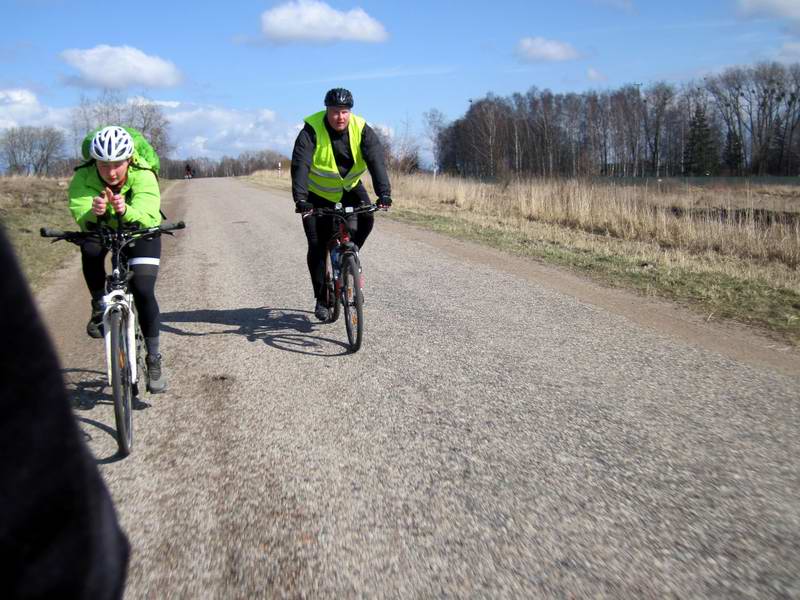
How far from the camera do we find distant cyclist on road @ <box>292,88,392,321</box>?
5.96m

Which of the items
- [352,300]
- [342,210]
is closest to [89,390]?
[352,300]

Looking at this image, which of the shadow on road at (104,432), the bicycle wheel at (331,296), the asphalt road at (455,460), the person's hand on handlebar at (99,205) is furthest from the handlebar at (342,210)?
the shadow on road at (104,432)

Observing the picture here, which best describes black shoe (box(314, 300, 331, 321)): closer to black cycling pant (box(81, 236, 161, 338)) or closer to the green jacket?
black cycling pant (box(81, 236, 161, 338))

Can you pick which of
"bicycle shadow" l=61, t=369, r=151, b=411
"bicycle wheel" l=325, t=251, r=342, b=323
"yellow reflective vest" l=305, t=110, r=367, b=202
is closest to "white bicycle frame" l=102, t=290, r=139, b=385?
"bicycle shadow" l=61, t=369, r=151, b=411

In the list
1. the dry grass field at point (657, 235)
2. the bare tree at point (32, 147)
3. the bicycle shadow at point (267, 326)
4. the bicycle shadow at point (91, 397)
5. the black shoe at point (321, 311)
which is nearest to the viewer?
the bicycle shadow at point (91, 397)

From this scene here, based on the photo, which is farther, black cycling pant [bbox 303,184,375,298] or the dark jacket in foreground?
black cycling pant [bbox 303,184,375,298]

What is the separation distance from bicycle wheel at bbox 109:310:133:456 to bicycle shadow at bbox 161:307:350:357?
1982 millimetres

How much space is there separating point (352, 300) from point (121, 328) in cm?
226

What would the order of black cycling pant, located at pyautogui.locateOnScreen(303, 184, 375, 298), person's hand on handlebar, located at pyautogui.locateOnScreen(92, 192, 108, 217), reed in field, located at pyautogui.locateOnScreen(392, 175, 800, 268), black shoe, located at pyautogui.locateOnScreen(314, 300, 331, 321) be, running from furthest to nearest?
1. reed in field, located at pyautogui.locateOnScreen(392, 175, 800, 268)
2. black shoe, located at pyautogui.locateOnScreen(314, 300, 331, 321)
3. black cycling pant, located at pyautogui.locateOnScreen(303, 184, 375, 298)
4. person's hand on handlebar, located at pyautogui.locateOnScreen(92, 192, 108, 217)

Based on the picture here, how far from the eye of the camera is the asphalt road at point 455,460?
2.57m

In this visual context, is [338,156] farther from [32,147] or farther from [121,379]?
[32,147]

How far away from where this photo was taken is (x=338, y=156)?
20.3 ft

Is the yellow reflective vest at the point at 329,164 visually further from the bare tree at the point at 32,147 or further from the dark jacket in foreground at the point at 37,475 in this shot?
the bare tree at the point at 32,147

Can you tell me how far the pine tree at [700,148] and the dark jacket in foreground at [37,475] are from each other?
82.5 m
